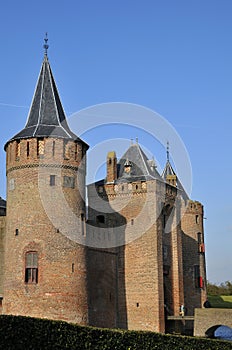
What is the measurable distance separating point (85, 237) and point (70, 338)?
39.6 ft

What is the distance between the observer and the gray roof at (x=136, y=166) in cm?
3562

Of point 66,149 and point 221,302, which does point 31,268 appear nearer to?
point 66,149

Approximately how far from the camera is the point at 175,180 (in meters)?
40.1

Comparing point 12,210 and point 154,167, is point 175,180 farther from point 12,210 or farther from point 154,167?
point 12,210

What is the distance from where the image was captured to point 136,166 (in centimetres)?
3650

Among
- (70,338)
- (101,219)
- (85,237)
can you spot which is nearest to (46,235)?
(85,237)

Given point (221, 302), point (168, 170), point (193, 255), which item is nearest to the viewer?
point (193, 255)

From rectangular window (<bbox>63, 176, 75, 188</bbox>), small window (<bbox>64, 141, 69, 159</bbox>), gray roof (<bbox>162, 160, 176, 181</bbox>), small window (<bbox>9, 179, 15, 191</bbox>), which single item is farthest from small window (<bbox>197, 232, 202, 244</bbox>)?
small window (<bbox>9, 179, 15, 191</bbox>)

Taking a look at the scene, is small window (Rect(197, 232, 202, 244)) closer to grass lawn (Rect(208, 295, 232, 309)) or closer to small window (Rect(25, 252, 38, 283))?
grass lawn (Rect(208, 295, 232, 309))

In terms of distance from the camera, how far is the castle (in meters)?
27.3

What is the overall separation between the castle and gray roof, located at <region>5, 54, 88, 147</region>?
0.19ft

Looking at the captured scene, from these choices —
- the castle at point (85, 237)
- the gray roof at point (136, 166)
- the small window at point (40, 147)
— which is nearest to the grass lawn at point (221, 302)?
the castle at point (85, 237)

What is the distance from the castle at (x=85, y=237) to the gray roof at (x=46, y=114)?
57 millimetres

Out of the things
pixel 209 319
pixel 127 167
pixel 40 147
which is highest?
pixel 127 167
